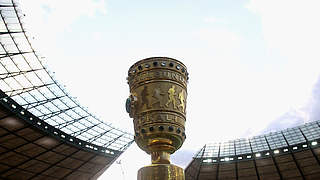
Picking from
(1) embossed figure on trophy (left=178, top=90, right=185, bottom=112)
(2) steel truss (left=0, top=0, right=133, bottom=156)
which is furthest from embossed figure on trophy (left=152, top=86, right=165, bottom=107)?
(2) steel truss (left=0, top=0, right=133, bottom=156)

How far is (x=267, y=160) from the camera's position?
3588 cm

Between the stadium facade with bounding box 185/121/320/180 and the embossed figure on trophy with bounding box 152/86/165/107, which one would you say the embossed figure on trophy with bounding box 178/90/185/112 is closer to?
the embossed figure on trophy with bounding box 152/86/165/107

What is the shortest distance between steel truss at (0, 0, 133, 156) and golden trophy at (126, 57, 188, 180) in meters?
20.9

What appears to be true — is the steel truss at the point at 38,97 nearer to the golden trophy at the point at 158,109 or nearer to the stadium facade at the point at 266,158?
the stadium facade at the point at 266,158

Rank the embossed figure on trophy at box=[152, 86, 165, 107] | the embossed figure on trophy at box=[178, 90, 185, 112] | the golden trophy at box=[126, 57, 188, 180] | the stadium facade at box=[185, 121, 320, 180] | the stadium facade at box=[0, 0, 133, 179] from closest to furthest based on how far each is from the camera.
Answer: the golden trophy at box=[126, 57, 188, 180], the embossed figure on trophy at box=[152, 86, 165, 107], the embossed figure on trophy at box=[178, 90, 185, 112], the stadium facade at box=[0, 0, 133, 179], the stadium facade at box=[185, 121, 320, 180]

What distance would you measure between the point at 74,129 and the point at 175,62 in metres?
31.5

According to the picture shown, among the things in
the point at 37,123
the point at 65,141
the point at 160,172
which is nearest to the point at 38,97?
the point at 37,123

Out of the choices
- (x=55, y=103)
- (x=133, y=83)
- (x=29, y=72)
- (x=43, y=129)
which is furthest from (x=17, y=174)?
(x=133, y=83)

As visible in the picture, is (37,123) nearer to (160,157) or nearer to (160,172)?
(160,157)

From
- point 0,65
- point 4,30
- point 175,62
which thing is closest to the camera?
point 175,62

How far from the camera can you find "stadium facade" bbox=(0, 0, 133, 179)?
22.6m

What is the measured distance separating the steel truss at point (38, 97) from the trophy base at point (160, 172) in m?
21.5

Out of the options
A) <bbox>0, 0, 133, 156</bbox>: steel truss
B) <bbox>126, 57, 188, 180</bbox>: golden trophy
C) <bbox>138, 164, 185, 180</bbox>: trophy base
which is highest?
<bbox>0, 0, 133, 156</bbox>: steel truss

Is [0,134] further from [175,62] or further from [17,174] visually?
[175,62]
